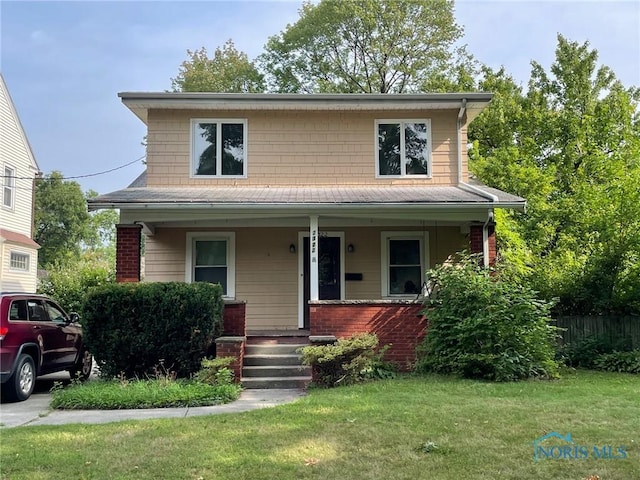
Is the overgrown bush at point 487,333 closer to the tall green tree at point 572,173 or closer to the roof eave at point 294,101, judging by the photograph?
the tall green tree at point 572,173

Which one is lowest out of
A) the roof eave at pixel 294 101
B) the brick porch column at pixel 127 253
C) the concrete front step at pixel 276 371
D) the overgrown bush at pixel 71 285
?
the concrete front step at pixel 276 371

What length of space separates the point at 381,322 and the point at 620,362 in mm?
4521

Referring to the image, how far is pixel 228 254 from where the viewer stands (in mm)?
12016

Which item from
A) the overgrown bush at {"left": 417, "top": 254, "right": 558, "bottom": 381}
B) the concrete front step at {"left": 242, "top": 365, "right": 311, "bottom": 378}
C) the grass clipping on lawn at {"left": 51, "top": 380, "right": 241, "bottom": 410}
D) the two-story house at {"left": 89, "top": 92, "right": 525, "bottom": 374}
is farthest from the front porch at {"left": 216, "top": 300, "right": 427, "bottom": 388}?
the two-story house at {"left": 89, "top": 92, "right": 525, "bottom": 374}

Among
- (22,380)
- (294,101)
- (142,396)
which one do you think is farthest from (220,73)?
(142,396)

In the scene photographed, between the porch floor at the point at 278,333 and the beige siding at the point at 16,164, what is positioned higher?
the beige siding at the point at 16,164

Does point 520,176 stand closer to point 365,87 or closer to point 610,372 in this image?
point 610,372

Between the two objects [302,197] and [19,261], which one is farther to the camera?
[19,261]

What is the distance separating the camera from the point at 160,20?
964 cm

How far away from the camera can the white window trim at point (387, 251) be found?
11969mm

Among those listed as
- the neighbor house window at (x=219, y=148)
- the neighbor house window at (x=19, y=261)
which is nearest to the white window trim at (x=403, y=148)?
the neighbor house window at (x=219, y=148)

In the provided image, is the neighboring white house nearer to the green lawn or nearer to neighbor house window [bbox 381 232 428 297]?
neighbor house window [bbox 381 232 428 297]

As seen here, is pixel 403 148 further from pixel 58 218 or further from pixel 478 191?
pixel 58 218

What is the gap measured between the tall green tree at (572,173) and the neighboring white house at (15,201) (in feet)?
52.2
